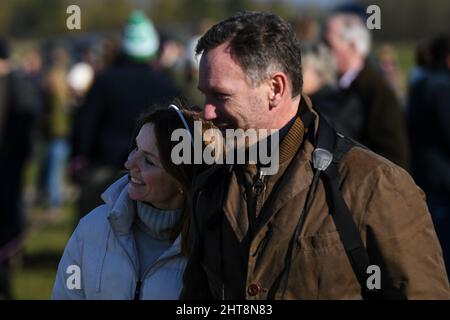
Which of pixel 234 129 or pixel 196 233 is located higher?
pixel 234 129

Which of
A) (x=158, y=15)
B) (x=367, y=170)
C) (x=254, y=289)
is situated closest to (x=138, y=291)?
(x=254, y=289)

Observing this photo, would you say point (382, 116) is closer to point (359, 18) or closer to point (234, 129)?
point (359, 18)

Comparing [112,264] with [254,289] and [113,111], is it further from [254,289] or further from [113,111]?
[113,111]

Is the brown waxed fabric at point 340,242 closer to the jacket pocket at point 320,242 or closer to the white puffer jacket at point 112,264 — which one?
the jacket pocket at point 320,242

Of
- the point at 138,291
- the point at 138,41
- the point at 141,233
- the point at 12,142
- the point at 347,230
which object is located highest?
the point at 138,41

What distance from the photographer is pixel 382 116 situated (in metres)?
6.30

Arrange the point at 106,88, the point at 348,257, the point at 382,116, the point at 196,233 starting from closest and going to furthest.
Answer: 1. the point at 348,257
2. the point at 196,233
3. the point at 382,116
4. the point at 106,88

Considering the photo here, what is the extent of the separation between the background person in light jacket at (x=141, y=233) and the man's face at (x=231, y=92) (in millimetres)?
264

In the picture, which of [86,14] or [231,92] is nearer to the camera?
[231,92]

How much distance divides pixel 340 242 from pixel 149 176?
76 cm

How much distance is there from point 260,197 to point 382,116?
10.8 feet

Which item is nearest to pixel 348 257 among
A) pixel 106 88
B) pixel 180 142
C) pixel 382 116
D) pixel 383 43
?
pixel 180 142

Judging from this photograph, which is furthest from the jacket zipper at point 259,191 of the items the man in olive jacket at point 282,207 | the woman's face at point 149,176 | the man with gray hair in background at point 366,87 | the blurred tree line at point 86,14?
the blurred tree line at point 86,14

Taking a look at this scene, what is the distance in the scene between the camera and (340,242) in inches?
119
